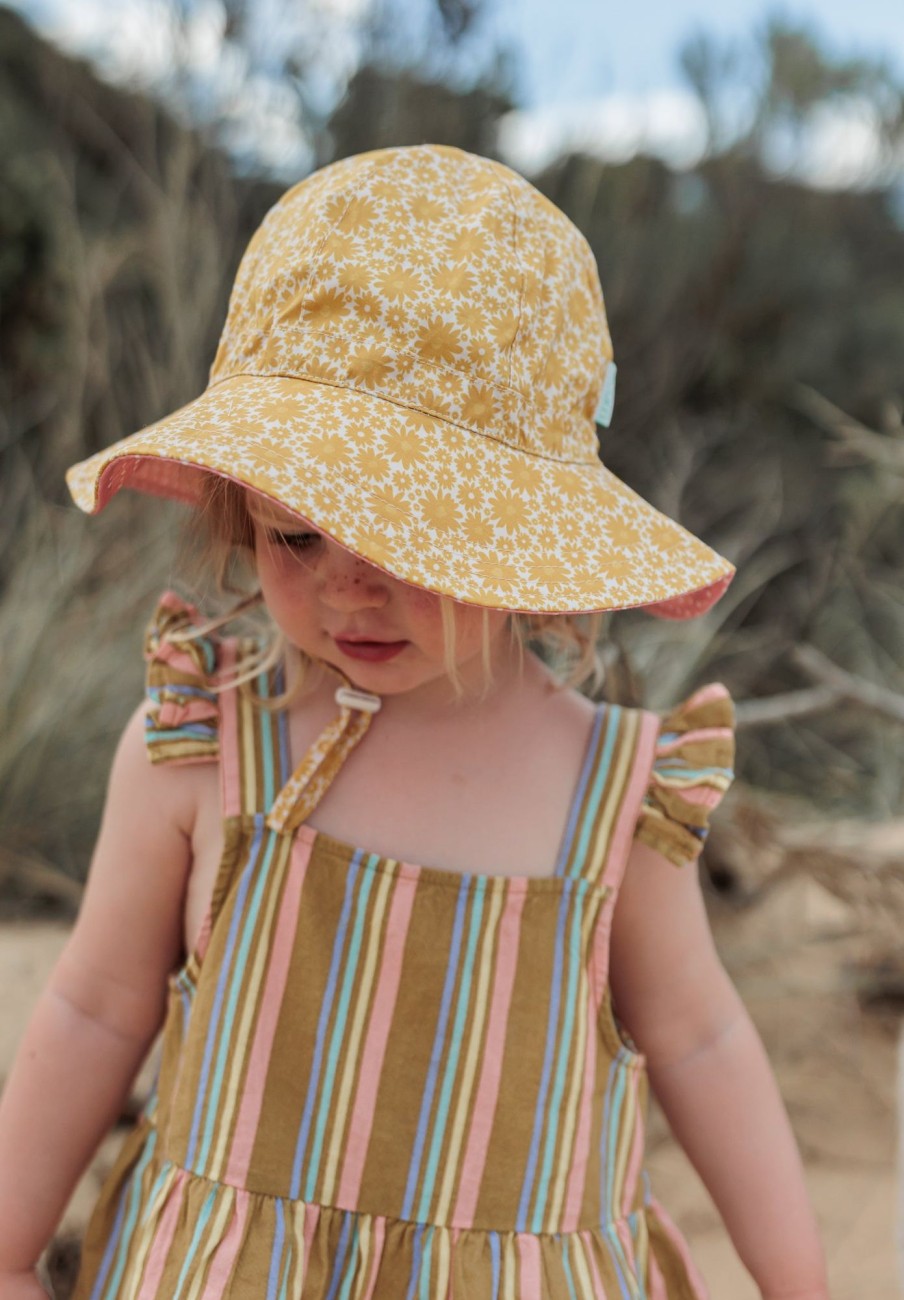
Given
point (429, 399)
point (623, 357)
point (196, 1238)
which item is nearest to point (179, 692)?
point (429, 399)

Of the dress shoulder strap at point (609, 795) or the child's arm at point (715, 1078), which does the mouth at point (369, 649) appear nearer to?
the dress shoulder strap at point (609, 795)

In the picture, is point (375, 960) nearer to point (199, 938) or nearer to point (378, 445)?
point (199, 938)

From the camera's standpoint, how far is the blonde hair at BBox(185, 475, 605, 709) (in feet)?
3.87

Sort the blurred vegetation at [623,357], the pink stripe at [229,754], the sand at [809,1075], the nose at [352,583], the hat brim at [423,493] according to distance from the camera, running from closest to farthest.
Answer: the hat brim at [423,493] → the nose at [352,583] → the pink stripe at [229,754] → the sand at [809,1075] → the blurred vegetation at [623,357]

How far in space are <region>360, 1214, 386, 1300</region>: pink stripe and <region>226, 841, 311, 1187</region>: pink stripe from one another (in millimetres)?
131

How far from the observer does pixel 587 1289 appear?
1.13m

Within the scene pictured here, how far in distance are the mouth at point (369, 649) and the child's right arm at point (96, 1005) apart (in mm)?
229

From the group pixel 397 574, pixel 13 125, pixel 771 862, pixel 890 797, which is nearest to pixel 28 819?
pixel 771 862

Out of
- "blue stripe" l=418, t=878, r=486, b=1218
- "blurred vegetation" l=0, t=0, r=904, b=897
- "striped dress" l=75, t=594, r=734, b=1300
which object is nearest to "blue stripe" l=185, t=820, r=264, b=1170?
"striped dress" l=75, t=594, r=734, b=1300

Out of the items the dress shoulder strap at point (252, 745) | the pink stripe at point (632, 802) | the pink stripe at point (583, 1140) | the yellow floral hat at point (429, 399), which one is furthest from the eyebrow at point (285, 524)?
the pink stripe at point (583, 1140)

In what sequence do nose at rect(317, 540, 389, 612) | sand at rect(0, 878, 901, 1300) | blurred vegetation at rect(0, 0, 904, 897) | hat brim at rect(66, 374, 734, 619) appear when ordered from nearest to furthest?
hat brim at rect(66, 374, 734, 619) < nose at rect(317, 540, 389, 612) < sand at rect(0, 878, 901, 1300) < blurred vegetation at rect(0, 0, 904, 897)

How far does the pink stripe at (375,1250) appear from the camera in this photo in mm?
1083

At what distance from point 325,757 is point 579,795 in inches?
10.2

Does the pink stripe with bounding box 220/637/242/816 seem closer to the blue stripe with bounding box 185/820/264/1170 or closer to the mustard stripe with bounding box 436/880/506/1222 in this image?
the blue stripe with bounding box 185/820/264/1170
